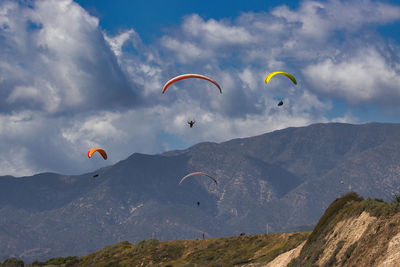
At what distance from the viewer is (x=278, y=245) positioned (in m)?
66.4

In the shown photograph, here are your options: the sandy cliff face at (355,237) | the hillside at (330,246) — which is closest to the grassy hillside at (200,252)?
the hillside at (330,246)

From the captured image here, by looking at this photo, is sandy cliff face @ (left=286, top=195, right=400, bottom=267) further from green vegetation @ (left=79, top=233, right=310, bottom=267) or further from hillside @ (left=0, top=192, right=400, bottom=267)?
green vegetation @ (left=79, top=233, right=310, bottom=267)

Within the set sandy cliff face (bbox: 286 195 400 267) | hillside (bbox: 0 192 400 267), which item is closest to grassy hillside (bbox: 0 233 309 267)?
hillside (bbox: 0 192 400 267)

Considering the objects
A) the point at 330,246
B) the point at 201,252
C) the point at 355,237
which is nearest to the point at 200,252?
the point at 201,252

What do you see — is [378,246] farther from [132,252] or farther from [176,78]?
[132,252]

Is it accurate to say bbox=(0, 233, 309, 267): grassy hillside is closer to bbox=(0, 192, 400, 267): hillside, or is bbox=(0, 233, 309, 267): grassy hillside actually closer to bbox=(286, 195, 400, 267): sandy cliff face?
bbox=(0, 192, 400, 267): hillside

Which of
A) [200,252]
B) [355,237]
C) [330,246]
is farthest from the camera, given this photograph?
[200,252]

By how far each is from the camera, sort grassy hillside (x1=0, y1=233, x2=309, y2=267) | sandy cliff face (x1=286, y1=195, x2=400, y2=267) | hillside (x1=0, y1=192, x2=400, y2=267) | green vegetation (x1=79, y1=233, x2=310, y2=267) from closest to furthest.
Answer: sandy cliff face (x1=286, y1=195, x2=400, y2=267) < hillside (x1=0, y1=192, x2=400, y2=267) < grassy hillside (x1=0, y1=233, x2=309, y2=267) < green vegetation (x1=79, y1=233, x2=310, y2=267)

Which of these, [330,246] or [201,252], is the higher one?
[201,252]

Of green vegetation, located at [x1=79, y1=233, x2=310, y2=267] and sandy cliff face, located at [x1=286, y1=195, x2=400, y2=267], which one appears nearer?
sandy cliff face, located at [x1=286, y1=195, x2=400, y2=267]

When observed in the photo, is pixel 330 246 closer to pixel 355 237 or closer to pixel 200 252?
pixel 355 237

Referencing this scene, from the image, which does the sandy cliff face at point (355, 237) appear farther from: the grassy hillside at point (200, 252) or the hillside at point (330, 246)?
the grassy hillside at point (200, 252)

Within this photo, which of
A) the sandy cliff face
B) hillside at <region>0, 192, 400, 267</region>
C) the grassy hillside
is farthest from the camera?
the grassy hillside

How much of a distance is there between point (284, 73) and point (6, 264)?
8455cm
